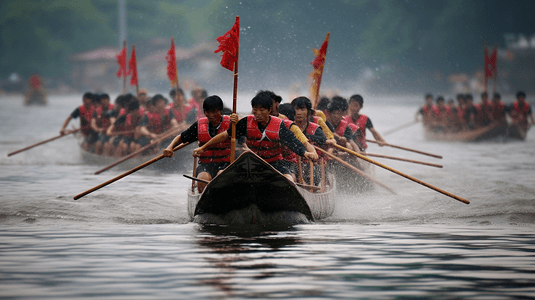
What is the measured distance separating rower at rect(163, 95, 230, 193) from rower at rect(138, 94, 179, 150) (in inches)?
233

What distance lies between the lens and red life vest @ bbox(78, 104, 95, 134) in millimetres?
14961

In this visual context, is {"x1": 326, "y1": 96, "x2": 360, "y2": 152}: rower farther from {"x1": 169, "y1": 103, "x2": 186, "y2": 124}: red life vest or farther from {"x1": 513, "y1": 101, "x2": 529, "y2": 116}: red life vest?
{"x1": 513, "y1": 101, "x2": 529, "y2": 116}: red life vest

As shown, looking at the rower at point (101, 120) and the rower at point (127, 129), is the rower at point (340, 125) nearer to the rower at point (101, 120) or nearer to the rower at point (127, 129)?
the rower at point (127, 129)

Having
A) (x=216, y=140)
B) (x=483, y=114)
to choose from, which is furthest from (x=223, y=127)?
(x=483, y=114)

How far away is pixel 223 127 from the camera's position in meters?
7.80

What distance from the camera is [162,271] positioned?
556 cm

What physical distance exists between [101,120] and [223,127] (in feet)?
25.1

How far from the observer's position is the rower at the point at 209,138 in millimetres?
7656

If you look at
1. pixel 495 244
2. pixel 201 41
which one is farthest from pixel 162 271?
pixel 201 41

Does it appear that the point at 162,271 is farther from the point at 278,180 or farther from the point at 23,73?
the point at 23,73

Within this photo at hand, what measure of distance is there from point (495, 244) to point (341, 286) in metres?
2.28

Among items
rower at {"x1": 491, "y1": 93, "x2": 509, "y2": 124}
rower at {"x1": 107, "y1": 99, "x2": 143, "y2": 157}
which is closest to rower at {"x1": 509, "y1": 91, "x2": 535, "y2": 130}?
rower at {"x1": 491, "y1": 93, "x2": 509, "y2": 124}

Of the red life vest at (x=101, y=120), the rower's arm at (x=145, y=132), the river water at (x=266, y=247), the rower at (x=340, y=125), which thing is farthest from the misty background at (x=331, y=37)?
the river water at (x=266, y=247)

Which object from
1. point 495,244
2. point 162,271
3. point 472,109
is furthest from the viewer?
point 472,109
